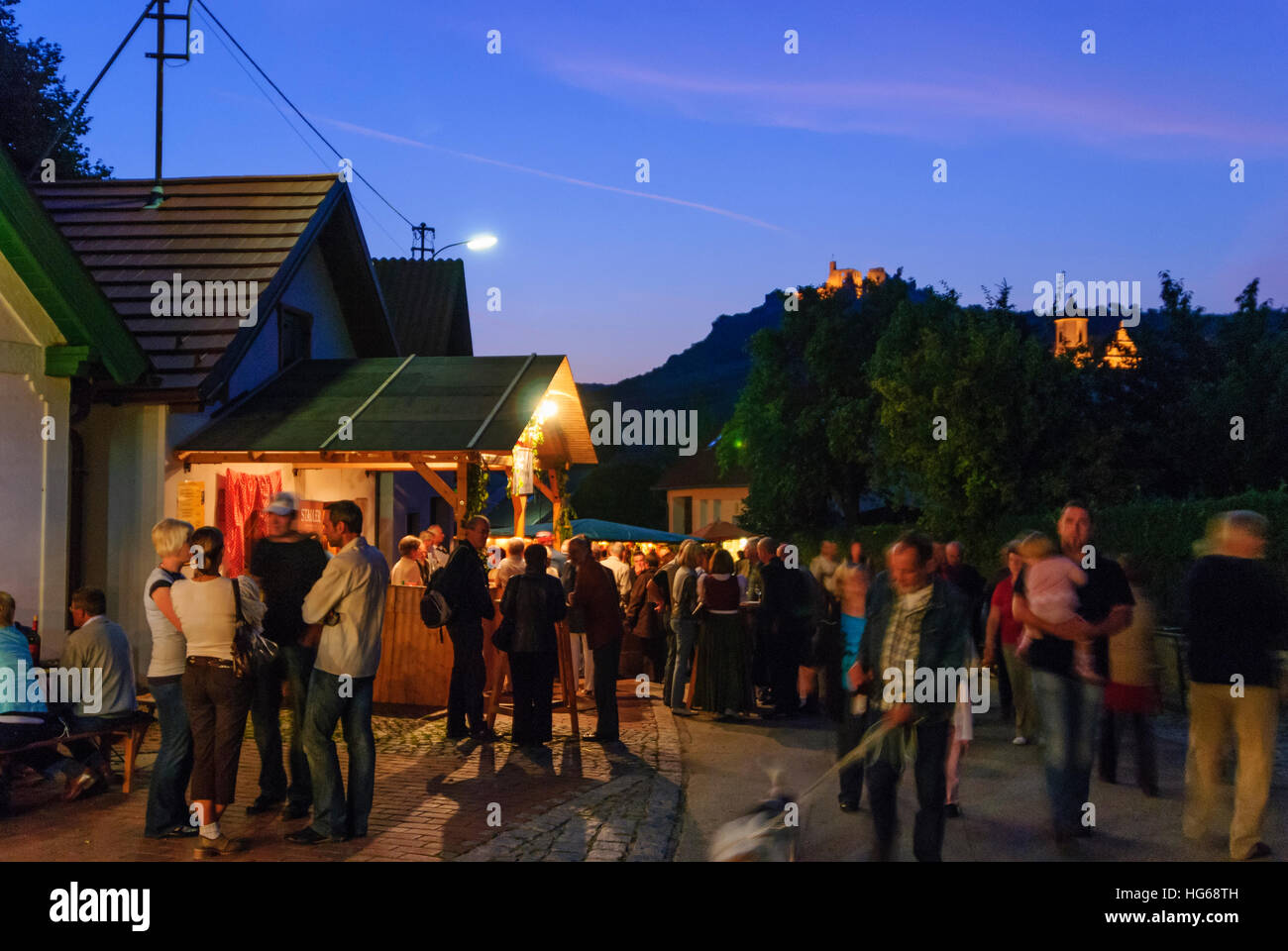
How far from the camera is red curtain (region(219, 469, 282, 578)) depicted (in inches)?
609

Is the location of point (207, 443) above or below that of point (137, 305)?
below

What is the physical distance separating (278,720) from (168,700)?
83 centimetres

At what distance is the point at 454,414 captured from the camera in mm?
15234

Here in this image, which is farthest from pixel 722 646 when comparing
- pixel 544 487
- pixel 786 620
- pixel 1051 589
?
pixel 1051 589

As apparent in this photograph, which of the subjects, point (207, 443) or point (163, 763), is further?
point (207, 443)

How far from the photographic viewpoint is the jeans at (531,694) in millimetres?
11102

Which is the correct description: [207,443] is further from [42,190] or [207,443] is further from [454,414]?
[42,190]

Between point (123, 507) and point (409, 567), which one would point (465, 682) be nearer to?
point (409, 567)

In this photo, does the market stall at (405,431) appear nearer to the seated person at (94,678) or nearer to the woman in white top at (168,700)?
the seated person at (94,678)

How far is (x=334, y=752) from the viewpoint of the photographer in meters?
7.52

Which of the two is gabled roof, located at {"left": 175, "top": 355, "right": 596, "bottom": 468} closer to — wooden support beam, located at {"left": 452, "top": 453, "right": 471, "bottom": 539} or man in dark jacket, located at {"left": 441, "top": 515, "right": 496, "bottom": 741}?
wooden support beam, located at {"left": 452, "top": 453, "right": 471, "bottom": 539}
